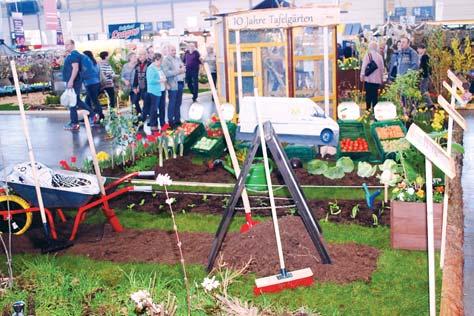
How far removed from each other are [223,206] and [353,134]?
127 inches

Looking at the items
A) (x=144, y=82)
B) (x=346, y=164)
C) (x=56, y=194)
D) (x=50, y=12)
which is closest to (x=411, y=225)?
(x=346, y=164)

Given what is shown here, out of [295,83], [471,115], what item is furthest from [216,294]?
[471,115]

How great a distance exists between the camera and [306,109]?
9.05 m

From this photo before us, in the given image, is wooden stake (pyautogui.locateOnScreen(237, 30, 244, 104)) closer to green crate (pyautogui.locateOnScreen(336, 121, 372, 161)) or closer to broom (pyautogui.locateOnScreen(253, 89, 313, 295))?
green crate (pyautogui.locateOnScreen(336, 121, 372, 161))

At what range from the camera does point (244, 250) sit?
5305mm

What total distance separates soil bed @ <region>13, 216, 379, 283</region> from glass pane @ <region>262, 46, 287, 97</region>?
5045 mm

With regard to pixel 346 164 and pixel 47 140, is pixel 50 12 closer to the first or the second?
pixel 47 140

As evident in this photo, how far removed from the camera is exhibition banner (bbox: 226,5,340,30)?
9.81 metres

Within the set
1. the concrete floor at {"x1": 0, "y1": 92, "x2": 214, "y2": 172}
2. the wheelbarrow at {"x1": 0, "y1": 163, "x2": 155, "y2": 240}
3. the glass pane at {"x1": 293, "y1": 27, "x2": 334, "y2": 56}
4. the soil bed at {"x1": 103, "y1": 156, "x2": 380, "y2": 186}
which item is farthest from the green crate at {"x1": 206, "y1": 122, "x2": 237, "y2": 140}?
the wheelbarrow at {"x1": 0, "y1": 163, "x2": 155, "y2": 240}

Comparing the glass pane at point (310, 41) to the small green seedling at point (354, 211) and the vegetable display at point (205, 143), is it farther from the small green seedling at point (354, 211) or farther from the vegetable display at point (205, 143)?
the small green seedling at point (354, 211)

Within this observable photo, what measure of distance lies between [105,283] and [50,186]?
1.60 m

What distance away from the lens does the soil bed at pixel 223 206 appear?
21.1 feet

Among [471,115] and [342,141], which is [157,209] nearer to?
[342,141]

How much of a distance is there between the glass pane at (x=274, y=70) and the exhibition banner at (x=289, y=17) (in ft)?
1.86
